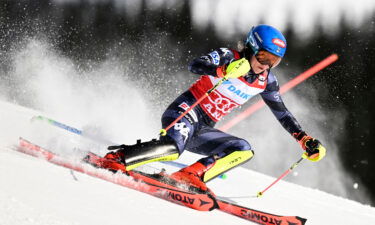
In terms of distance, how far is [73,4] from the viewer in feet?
39.0

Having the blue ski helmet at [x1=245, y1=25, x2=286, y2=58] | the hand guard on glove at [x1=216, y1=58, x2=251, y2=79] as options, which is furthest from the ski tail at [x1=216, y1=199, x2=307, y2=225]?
the blue ski helmet at [x1=245, y1=25, x2=286, y2=58]

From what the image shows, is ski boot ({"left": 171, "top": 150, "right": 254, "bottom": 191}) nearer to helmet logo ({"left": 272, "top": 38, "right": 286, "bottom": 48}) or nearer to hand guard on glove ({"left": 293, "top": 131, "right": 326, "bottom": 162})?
hand guard on glove ({"left": 293, "top": 131, "right": 326, "bottom": 162})

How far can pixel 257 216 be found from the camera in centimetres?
330

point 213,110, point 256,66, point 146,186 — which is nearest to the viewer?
point 146,186

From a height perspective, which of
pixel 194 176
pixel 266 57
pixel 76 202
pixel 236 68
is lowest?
pixel 76 202

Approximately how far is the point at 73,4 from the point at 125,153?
31.2 ft

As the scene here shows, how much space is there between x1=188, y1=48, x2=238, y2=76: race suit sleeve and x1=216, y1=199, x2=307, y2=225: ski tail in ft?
3.43

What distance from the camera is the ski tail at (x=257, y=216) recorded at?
126 inches

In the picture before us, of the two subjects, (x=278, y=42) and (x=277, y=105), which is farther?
(x=277, y=105)

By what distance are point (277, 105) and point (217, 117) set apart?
2.05ft

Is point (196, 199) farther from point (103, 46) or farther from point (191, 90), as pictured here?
point (103, 46)

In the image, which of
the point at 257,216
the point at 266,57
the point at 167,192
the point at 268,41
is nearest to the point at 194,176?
the point at 167,192

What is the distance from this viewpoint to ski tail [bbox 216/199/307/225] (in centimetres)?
320

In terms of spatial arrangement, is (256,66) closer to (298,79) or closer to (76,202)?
(298,79)
